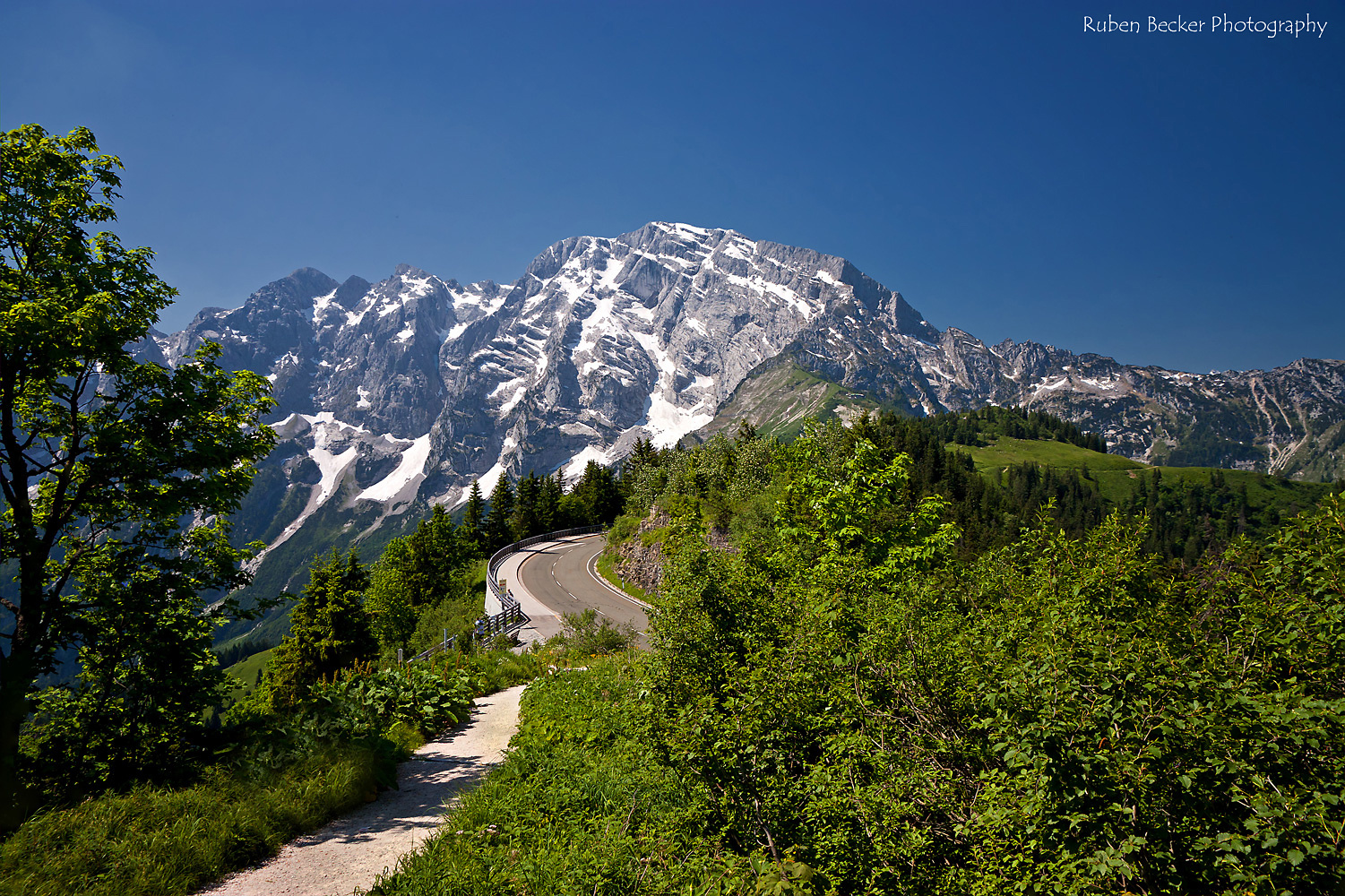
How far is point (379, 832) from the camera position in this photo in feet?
30.5

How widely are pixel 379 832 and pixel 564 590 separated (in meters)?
37.3

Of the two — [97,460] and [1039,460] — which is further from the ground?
[1039,460]

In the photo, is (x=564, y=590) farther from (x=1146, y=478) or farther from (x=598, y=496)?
(x=1146, y=478)

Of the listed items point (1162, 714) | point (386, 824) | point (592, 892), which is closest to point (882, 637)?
point (1162, 714)

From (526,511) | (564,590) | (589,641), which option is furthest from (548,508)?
(589,641)

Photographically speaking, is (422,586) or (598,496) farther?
(598,496)

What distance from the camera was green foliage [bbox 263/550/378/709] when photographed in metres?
29.3

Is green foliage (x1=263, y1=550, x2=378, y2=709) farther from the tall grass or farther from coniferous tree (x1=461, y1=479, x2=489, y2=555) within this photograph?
coniferous tree (x1=461, y1=479, x2=489, y2=555)

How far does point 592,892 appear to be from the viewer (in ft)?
20.5

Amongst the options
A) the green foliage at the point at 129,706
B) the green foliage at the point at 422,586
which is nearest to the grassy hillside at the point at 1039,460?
the green foliage at the point at 422,586

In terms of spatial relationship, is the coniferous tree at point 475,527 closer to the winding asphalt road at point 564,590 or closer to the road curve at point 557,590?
the road curve at point 557,590

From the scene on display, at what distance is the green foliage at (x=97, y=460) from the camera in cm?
895

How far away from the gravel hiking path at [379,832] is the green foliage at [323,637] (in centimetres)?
1893

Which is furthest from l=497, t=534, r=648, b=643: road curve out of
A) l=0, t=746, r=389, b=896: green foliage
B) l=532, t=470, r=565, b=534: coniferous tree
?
l=0, t=746, r=389, b=896: green foliage
